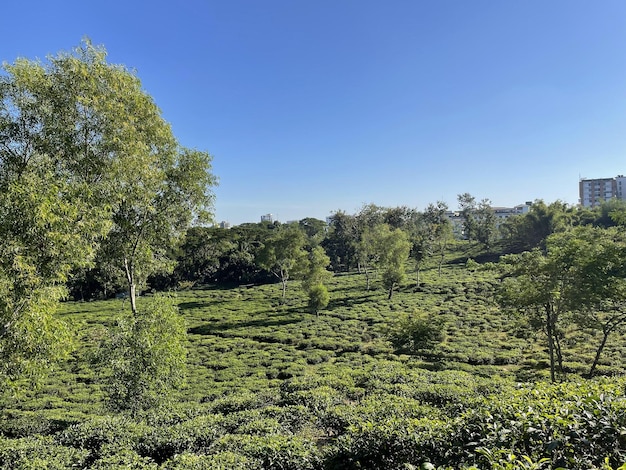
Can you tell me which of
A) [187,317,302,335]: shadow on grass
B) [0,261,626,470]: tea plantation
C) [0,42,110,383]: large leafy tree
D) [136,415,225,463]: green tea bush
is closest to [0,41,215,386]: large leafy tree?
[0,42,110,383]: large leafy tree

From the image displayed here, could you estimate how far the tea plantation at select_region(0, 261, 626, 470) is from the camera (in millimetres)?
4348

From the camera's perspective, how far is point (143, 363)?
11273 mm

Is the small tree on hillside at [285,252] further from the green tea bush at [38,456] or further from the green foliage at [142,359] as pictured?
the green tea bush at [38,456]

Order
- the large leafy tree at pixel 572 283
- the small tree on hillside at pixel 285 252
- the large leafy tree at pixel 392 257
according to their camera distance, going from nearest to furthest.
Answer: the large leafy tree at pixel 572 283
the large leafy tree at pixel 392 257
the small tree on hillside at pixel 285 252

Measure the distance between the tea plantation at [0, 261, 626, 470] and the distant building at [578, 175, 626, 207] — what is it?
12985cm

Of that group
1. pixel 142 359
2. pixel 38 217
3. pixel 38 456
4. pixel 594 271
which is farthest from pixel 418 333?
pixel 38 217

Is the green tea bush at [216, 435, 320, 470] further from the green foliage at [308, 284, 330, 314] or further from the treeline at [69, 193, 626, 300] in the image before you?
the treeline at [69, 193, 626, 300]

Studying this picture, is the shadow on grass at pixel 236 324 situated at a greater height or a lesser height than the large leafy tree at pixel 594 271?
lesser

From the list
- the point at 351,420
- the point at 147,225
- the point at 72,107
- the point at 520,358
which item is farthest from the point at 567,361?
the point at 72,107

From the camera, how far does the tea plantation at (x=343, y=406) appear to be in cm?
435

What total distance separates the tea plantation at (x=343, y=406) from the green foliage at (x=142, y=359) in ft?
1.75

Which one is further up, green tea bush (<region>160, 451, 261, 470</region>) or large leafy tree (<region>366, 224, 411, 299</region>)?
large leafy tree (<region>366, 224, 411, 299</region>)

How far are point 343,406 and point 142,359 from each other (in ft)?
21.4

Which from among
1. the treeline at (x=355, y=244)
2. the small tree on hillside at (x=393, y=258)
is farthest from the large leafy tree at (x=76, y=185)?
the small tree on hillside at (x=393, y=258)
